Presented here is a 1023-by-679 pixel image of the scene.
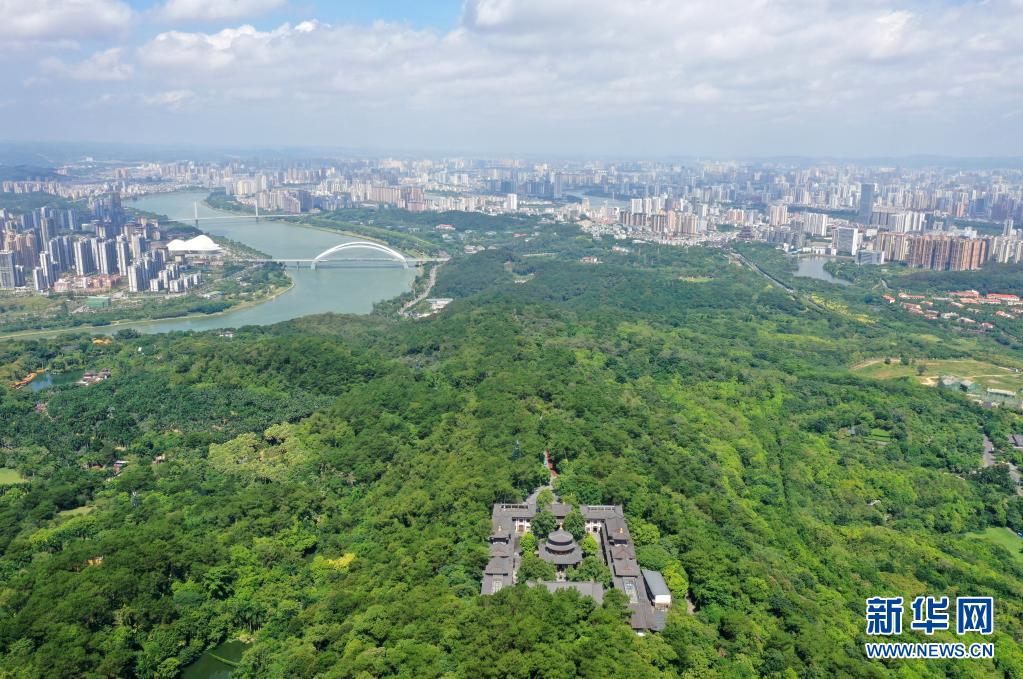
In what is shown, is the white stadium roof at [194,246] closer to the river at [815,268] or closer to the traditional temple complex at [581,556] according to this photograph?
the river at [815,268]

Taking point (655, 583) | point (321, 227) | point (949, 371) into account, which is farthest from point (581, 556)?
point (321, 227)

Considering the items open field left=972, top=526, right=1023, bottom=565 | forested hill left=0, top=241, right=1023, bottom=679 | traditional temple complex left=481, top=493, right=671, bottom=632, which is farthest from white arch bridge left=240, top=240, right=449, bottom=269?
open field left=972, top=526, right=1023, bottom=565

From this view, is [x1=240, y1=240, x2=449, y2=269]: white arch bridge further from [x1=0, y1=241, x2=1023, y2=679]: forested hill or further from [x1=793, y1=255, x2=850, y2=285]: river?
[x1=793, y1=255, x2=850, y2=285]: river

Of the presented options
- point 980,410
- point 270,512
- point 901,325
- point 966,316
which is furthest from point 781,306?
point 270,512

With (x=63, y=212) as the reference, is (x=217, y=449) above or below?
below

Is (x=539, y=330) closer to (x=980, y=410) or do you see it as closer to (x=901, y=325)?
(x=980, y=410)

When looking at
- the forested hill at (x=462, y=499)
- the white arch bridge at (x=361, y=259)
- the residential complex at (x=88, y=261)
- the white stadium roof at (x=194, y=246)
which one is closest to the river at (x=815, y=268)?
the forested hill at (x=462, y=499)
